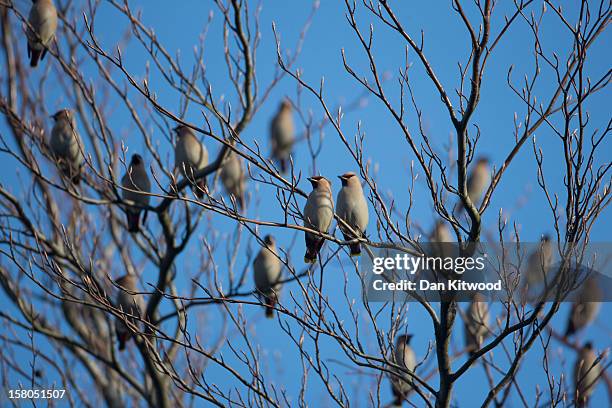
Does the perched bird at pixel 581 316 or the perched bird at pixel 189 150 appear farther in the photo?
the perched bird at pixel 189 150

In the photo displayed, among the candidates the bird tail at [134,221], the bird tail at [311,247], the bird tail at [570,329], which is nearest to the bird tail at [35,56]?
the bird tail at [134,221]

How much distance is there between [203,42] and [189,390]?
3.52 metres

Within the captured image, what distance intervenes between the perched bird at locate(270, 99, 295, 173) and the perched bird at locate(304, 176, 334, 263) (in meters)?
4.11

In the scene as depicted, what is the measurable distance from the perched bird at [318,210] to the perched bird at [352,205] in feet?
0.49

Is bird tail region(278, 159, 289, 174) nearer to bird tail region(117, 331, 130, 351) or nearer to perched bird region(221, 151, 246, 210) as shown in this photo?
perched bird region(221, 151, 246, 210)

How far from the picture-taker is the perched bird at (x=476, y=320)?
14.7 feet

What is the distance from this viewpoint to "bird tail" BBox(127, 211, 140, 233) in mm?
6688

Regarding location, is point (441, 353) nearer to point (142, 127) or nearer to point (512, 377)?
point (512, 377)

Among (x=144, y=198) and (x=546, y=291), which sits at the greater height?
(x=144, y=198)

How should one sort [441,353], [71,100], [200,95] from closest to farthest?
[441,353] < [200,95] < [71,100]

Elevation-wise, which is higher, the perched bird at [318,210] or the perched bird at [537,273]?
the perched bird at [318,210]

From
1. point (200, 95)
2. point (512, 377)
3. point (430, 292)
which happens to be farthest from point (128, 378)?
point (512, 377)

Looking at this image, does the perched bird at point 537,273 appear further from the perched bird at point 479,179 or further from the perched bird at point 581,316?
the perched bird at point 479,179

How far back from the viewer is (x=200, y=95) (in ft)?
19.4
